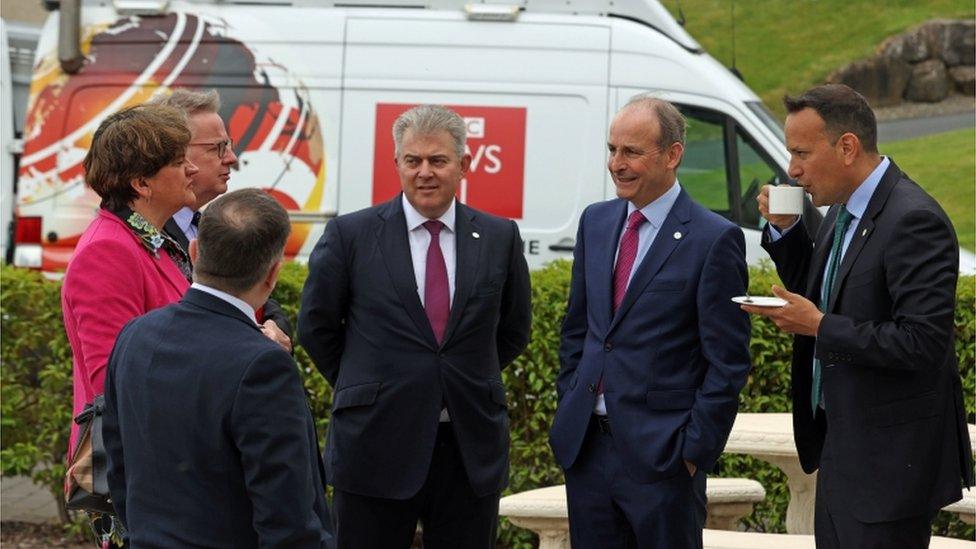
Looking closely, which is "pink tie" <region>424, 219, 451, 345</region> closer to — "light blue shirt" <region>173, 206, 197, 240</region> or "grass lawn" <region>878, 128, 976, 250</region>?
"light blue shirt" <region>173, 206, 197, 240</region>

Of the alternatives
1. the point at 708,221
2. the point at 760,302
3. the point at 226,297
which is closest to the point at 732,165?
the point at 708,221

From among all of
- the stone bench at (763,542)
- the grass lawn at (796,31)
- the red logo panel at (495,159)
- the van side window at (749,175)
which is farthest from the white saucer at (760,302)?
the grass lawn at (796,31)

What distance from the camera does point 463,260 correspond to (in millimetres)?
4969

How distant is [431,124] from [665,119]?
32.3 inches

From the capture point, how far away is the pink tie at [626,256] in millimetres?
4715

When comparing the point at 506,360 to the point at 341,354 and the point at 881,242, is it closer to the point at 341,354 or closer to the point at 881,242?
the point at 341,354

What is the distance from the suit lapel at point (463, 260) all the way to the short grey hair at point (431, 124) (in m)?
0.23

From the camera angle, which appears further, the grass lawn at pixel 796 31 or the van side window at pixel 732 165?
the grass lawn at pixel 796 31

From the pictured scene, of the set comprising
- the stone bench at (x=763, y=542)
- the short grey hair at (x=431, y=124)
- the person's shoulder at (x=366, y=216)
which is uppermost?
the short grey hair at (x=431, y=124)

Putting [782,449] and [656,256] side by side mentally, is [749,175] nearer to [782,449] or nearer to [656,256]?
[782,449]

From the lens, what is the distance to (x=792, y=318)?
418 cm

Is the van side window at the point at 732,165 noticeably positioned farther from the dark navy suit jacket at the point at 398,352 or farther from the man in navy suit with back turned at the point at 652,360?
the man in navy suit with back turned at the point at 652,360

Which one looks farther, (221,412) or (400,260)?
(400,260)

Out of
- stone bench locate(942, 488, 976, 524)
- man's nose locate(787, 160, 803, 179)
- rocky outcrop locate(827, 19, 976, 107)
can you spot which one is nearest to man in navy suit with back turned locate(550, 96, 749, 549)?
man's nose locate(787, 160, 803, 179)
